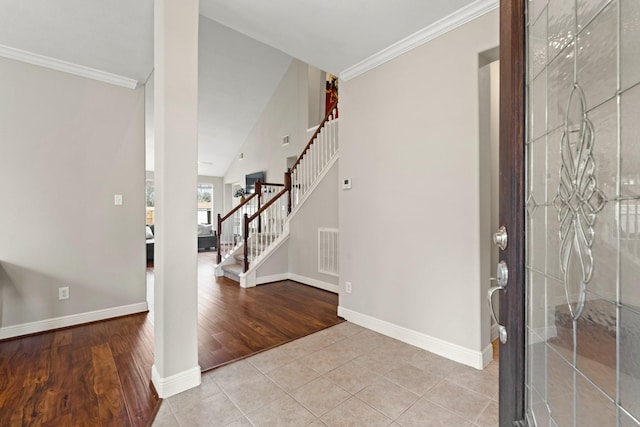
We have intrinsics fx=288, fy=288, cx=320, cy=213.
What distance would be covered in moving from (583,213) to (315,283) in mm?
3936

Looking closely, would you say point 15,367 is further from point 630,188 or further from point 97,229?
point 630,188

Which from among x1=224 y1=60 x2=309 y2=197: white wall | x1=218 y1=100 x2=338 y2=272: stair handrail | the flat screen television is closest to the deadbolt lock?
x1=218 y1=100 x2=338 y2=272: stair handrail

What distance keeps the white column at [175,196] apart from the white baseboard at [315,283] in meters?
2.41

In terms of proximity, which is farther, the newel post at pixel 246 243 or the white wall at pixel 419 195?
the newel post at pixel 246 243

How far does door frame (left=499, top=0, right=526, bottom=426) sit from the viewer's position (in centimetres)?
78

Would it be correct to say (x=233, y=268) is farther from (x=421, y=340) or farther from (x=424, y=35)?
(x=424, y=35)

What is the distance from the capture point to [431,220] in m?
2.35

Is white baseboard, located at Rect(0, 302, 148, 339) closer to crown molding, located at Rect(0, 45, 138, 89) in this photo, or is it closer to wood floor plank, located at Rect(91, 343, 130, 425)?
wood floor plank, located at Rect(91, 343, 130, 425)

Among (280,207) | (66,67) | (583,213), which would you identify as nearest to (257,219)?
(280,207)

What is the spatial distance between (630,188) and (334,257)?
146 inches

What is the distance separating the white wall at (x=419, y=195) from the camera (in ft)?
7.00

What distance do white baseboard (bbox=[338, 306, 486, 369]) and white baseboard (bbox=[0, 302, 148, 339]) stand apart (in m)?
2.36

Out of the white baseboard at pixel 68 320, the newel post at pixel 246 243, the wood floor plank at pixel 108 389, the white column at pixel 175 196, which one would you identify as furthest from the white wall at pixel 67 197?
the white column at pixel 175 196

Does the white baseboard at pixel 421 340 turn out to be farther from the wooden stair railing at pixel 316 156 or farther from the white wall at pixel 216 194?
the white wall at pixel 216 194
